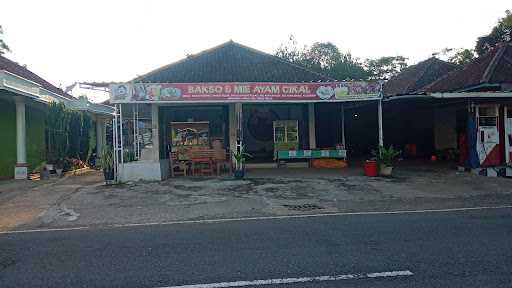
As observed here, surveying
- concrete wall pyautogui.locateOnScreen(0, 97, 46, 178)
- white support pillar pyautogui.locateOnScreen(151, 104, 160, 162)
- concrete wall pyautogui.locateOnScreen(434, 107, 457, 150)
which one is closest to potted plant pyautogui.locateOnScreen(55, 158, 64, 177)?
concrete wall pyautogui.locateOnScreen(0, 97, 46, 178)

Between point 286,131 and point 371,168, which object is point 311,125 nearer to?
point 286,131

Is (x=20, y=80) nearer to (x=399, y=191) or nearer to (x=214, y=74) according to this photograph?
(x=214, y=74)

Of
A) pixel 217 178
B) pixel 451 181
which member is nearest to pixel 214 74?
pixel 217 178

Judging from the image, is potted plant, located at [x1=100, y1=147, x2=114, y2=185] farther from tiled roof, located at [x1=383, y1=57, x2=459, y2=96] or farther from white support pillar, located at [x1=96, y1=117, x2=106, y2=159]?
tiled roof, located at [x1=383, y1=57, x2=459, y2=96]

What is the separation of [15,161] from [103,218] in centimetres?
1006

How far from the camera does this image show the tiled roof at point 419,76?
76.6 ft

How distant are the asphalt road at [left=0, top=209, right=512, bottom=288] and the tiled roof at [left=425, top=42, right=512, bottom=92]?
10.0m

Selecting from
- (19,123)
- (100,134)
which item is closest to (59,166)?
(19,123)

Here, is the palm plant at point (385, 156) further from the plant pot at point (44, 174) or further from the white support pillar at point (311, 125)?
the plant pot at point (44, 174)

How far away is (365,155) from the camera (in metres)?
25.0

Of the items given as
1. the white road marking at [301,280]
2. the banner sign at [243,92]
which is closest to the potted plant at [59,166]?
the banner sign at [243,92]

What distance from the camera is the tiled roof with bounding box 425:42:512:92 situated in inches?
639

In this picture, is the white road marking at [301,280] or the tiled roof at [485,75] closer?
the white road marking at [301,280]

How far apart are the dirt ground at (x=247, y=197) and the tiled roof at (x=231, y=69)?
443 cm
